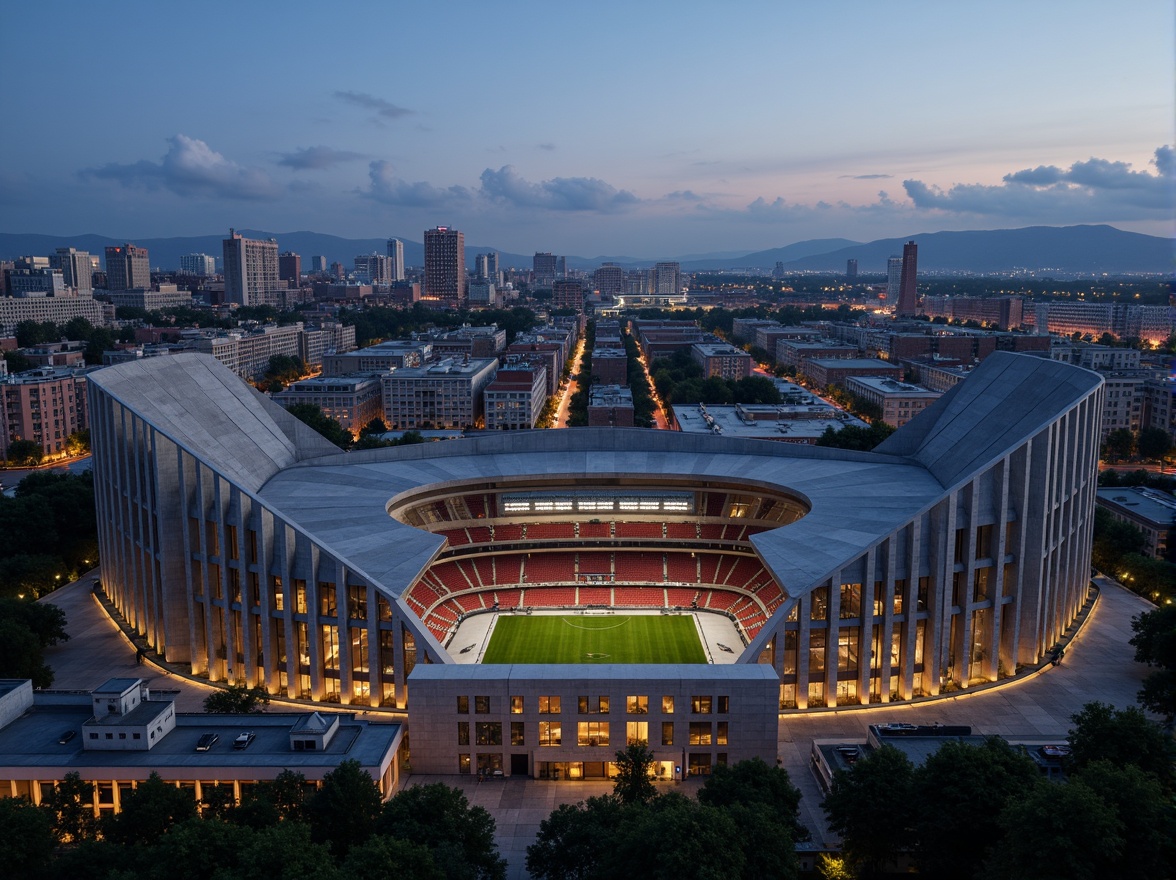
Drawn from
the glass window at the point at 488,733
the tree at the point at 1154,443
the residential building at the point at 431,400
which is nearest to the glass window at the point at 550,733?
the glass window at the point at 488,733

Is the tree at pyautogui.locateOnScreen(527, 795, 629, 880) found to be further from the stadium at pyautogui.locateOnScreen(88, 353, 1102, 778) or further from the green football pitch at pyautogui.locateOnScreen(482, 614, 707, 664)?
the green football pitch at pyautogui.locateOnScreen(482, 614, 707, 664)

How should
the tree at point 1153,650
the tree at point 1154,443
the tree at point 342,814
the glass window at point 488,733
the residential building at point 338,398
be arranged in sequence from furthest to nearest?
the residential building at point 338,398 → the tree at point 1154,443 → the tree at point 1153,650 → the glass window at point 488,733 → the tree at point 342,814

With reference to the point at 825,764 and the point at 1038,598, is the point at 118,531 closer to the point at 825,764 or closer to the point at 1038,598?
the point at 825,764

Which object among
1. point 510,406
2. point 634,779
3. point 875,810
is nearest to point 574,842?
point 634,779

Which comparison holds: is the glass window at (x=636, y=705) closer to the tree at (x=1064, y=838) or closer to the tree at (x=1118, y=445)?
the tree at (x=1064, y=838)

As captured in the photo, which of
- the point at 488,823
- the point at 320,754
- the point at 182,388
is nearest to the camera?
the point at 488,823

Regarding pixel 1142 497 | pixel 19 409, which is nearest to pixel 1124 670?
pixel 1142 497

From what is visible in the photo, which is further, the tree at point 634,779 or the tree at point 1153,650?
the tree at point 1153,650

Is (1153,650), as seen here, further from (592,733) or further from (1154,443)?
(1154,443)
